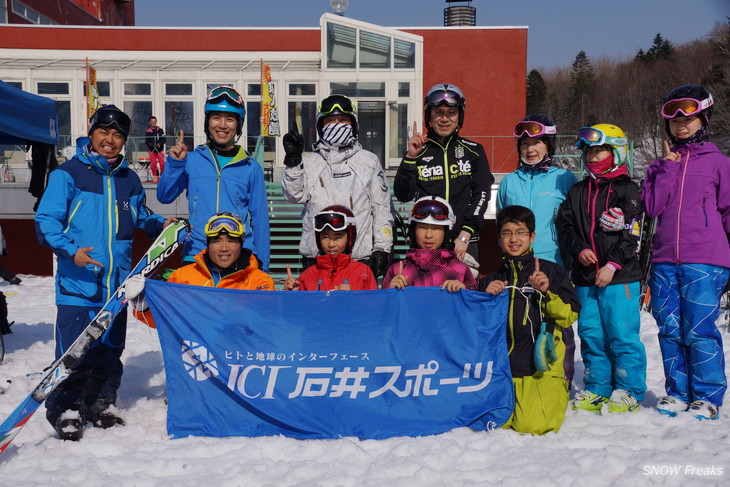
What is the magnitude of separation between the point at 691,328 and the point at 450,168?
2.15 meters

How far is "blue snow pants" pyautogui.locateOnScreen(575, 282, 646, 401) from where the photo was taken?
4773 mm

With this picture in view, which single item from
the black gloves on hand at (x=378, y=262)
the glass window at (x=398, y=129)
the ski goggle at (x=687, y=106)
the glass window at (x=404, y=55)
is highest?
the glass window at (x=404, y=55)

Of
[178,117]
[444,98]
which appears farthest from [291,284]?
[178,117]

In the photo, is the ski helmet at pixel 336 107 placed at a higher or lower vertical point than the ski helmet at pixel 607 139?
higher

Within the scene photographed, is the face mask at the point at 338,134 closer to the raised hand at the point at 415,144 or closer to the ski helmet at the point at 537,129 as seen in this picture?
the raised hand at the point at 415,144

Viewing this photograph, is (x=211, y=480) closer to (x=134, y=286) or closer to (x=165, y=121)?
(x=134, y=286)

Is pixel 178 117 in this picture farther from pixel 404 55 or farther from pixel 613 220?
pixel 613 220

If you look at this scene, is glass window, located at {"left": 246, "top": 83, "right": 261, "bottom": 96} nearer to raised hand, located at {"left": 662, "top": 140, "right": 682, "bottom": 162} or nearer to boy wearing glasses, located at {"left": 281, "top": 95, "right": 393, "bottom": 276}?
boy wearing glasses, located at {"left": 281, "top": 95, "right": 393, "bottom": 276}

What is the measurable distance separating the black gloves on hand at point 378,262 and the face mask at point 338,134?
0.90 meters

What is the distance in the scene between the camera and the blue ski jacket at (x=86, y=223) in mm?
4445

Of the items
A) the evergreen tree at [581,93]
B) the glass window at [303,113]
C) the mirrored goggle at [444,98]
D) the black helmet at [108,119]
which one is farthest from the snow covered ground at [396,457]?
the evergreen tree at [581,93]

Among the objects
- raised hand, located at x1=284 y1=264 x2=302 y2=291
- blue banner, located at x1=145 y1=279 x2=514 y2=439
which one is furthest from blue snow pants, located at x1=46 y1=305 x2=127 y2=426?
raised hand, located at x1=284 y1=264 x2=302 y2=291

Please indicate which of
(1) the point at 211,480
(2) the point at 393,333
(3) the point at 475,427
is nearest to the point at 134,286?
(1) the point at 211,480

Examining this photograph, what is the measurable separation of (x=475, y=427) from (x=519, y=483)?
2.66 ft
